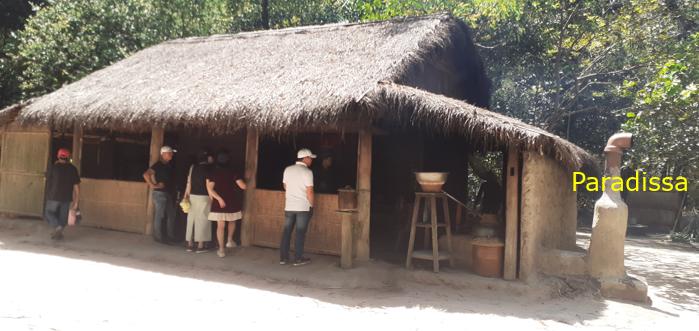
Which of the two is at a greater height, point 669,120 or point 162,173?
point 669,120

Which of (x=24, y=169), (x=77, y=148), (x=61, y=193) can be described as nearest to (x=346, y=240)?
(x=61, y=193)

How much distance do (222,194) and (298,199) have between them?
1219mm

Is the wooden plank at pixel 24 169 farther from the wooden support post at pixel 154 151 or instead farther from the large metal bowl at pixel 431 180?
the large metal bowl at pixel 431 180

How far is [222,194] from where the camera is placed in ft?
21.1

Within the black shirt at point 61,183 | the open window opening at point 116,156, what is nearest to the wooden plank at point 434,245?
the black shirt at point 61,183

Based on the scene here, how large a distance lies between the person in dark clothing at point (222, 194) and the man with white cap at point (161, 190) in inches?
37.4

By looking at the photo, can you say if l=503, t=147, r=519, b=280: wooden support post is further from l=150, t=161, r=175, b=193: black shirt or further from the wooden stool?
l=150, t=161, r=175, b=193: black shirt

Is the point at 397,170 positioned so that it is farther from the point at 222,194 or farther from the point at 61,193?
the point at 61,193

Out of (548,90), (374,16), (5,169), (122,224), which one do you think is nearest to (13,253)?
(122,224)

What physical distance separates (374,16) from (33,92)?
29.2ft

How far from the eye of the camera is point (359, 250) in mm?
5934

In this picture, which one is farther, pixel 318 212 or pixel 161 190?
pixel 161 190

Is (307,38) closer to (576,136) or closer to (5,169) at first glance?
(5,169)

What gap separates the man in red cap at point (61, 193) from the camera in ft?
23.9
